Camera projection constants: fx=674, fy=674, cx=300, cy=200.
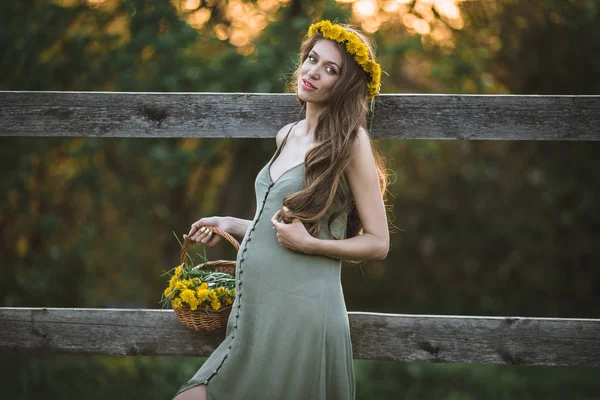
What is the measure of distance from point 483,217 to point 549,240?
81 centimetres

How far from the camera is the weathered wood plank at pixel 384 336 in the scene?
9.68 ft

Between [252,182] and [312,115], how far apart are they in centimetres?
422

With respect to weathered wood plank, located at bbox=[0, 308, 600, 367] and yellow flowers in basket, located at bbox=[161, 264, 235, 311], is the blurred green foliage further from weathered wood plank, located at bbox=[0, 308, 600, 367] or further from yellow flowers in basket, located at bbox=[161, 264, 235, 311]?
yellow flowers in basket, located at bbox=[161, 264, 235, 311]

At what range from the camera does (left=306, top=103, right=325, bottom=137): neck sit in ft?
9.05

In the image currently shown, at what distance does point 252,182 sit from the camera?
6.96m

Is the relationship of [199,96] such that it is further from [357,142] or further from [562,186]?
[562,186]

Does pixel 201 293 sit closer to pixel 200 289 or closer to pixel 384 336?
pixel 200 289

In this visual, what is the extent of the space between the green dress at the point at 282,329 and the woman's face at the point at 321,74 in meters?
0.31

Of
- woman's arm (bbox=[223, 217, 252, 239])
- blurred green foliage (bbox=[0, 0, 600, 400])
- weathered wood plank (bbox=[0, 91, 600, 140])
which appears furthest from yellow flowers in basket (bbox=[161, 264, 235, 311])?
blurred green foliage (bbox=[0, 0, 600, 400])

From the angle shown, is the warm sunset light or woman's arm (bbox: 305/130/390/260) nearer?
woman's arm (bbox: 305/130/390/260)

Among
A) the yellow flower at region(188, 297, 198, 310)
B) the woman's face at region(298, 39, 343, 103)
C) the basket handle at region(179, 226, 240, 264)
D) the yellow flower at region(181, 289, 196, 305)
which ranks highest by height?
the woman's face at region(298, 39, 343, 103)

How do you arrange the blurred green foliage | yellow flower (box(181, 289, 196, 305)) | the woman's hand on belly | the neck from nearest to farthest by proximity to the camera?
the woman's hand on belly → yellow flower (box(181, 289, 196, 305)) → the neck → the blurred green foliage

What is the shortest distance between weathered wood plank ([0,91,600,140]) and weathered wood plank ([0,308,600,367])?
2.68ft

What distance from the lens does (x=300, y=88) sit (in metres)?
2.71
